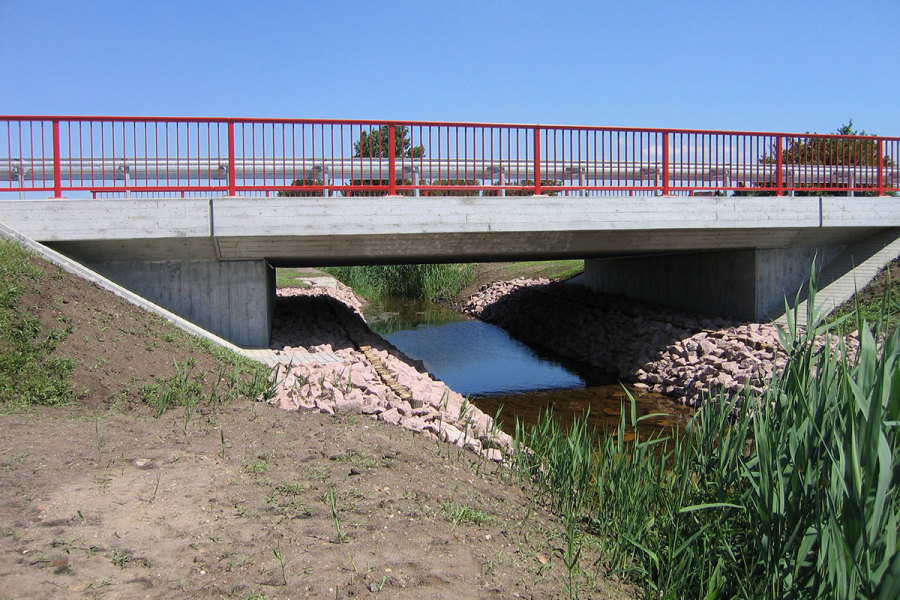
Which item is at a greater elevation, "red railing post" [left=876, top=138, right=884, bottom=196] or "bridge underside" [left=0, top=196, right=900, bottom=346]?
"red railing post" [left=876, top=138, right=884, bottom=196]

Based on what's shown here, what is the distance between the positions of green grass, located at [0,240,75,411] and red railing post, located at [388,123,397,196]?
5.61m

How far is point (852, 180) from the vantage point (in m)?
15.2

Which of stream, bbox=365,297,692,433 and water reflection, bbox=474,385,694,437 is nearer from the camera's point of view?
water reflection, bbox=474,385,694,437

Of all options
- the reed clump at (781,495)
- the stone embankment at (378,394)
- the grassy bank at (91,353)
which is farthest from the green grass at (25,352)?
the reed clump at (781,495)

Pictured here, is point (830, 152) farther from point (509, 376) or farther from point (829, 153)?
point (509, 376)

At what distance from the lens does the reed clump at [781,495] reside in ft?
10.6

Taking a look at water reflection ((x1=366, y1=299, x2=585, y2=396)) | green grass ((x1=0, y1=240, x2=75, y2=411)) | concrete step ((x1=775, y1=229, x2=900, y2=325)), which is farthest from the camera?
concrete step ((x1=775, y1=229, x2=900, y2=325))

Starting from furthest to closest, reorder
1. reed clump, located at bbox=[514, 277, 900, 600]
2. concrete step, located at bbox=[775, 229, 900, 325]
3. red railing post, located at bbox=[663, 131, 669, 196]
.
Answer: concrete step, located at bbox=[775, 229, 900, 325] → red railing post, located at bbox=[663, 131, 669, 196] → reed clump, located at bbox=[514, 277, 900, 600]

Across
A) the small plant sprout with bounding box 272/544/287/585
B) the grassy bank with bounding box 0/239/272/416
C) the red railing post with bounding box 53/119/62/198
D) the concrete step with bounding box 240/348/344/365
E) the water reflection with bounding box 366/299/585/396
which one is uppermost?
the red railing post with bounding box 53/119/62/198

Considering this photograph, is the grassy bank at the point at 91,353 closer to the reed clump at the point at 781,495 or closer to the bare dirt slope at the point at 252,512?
the bare dirt slope at the point at 252,512

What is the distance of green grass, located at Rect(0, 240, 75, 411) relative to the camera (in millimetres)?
7176

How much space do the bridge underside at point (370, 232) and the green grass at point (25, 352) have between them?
6.80ft

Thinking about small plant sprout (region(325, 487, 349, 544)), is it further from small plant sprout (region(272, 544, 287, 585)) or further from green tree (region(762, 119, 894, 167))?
green tree (region(762, 119, 894, 167))

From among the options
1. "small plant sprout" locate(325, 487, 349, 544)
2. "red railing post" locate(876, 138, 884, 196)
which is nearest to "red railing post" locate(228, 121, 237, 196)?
"small plant sprout" locate(325, 487, 349, 544)
